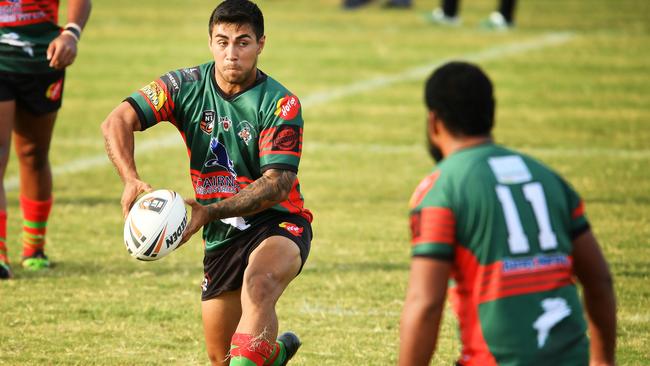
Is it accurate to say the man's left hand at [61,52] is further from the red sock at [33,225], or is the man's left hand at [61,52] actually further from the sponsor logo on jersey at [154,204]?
the sponsor logo on jersey at [154,204]

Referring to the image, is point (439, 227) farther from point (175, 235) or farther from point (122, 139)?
point (122, 139)

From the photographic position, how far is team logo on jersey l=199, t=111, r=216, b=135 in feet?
18.4

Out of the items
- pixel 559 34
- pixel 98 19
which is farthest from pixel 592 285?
pixel 98 19

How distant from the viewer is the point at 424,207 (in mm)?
3816

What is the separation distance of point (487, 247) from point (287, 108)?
1.93 meters

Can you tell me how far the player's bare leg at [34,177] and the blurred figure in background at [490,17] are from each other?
1513 cm

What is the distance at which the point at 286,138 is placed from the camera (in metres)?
5.41

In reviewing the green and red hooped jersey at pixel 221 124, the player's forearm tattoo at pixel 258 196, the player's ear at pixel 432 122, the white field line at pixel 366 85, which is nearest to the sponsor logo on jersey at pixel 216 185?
the green and red hooped jersey at pixel 221 124

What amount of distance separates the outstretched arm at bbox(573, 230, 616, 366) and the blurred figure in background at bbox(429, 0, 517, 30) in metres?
18.5

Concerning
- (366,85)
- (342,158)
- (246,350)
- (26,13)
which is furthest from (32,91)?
(366,85)

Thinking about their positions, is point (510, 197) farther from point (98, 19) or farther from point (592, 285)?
point (98, 19)

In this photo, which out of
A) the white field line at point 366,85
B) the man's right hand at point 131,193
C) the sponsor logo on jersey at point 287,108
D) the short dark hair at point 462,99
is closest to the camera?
the short dark hair at point 462,99

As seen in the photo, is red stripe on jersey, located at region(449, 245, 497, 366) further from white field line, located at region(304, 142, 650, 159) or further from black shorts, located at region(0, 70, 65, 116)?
white field line, located at region(304, 142, 650, 159)

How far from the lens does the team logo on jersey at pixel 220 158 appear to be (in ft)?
18.3
